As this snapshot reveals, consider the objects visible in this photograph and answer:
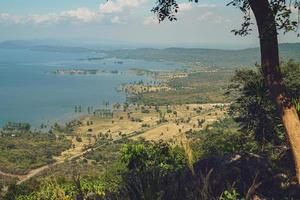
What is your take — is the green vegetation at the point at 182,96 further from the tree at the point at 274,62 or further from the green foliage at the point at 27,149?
the tree at the point at 274,62

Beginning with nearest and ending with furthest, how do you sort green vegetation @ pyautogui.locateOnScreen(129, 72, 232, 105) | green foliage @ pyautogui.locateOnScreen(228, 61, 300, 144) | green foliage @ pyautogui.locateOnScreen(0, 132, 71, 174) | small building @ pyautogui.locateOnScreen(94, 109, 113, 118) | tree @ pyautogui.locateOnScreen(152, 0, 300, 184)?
1. tree @ pyautogui.locateOnScreen(152, 0, 300, 184)
2. green foliage @ pyautogui.locateOnScreen(228, 61, 300, 144)
3. green foliage @ pyautogui.locateOnScreen(0, 132, 71, 174)
4. small building @ pyautogui.locateOnScreen(94, 109, 113, 118)
5. green vegetation @ pyautogui.locateOnScreen(129, 72, 232, 105)

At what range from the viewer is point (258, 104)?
23766mm

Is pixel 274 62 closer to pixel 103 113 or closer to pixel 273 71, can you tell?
pixel 273 71

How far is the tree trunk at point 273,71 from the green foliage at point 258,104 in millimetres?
13454

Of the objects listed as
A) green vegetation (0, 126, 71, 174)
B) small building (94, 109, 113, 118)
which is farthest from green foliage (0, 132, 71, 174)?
small building (94, 109, 113, 118)

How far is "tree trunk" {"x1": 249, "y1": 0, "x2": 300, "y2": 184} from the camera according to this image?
658 cm

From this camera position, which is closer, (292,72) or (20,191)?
(292,72)

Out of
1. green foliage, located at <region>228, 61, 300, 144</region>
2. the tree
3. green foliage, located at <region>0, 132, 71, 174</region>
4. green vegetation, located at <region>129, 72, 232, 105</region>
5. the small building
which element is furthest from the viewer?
green vegetation, located at <region>129, 72, 232, 105</region>

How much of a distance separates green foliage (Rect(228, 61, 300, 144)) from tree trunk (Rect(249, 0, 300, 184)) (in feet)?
44.1

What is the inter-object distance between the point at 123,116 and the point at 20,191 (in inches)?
4279

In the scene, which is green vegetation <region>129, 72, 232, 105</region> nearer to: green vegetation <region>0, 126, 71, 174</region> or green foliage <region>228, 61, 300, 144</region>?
green vegetation <region>0, 126, 71, 174</region>

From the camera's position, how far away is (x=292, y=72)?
88.3 ft

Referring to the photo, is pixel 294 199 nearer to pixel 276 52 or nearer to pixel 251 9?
pixel 276 52

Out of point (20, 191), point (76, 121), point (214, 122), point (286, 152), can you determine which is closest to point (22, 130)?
point (76, 121)
